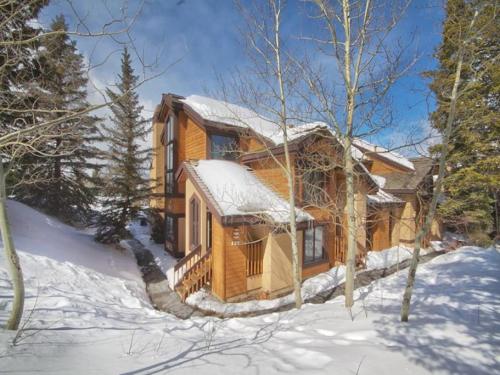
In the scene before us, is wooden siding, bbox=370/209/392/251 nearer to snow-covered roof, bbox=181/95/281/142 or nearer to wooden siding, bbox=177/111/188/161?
snow-covered roof, bbox=181/95/281/142

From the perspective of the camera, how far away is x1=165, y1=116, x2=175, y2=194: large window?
45.5 ft

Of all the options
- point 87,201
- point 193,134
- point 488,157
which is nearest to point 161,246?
point 87,201

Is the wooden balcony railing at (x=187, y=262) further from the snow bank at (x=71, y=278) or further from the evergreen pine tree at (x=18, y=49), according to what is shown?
the evergreen pine tree at (x=18, y=49)

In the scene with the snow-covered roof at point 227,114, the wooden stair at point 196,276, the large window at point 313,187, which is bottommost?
the wooden stair at point 196,276

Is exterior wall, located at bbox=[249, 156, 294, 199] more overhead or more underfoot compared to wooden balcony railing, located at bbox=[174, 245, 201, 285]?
more overhead

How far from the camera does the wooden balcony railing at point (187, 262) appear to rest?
895 cm

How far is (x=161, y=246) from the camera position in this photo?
49.2 feet

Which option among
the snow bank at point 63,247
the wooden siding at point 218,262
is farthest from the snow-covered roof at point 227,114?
the snow bank at point 63,247

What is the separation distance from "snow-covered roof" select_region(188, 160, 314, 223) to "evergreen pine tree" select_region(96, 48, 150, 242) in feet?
14.5

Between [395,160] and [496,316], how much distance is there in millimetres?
14526

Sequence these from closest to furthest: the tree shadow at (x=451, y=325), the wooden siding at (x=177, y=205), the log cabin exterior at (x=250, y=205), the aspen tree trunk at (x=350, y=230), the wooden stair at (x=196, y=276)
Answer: the tree shadow at (x=451, y=325)
the aspen tree trunk at (x=350, y=230)
the log cabin exterior at (x=250, y=205)
the wooden stair at (x=196, y=276)
the wooden siding at (x=177, y=205)

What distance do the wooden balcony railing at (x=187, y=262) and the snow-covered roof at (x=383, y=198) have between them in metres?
9.81

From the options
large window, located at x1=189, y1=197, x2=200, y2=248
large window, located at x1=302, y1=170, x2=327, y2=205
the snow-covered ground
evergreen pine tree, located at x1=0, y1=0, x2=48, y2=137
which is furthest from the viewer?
large window, located at x1=189, y1=197, x2=200, y2=248

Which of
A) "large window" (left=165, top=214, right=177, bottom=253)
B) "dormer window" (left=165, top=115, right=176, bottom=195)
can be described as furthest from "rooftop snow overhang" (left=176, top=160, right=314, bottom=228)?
"large window" (left=165, top=214, right=177, bottom=253)
